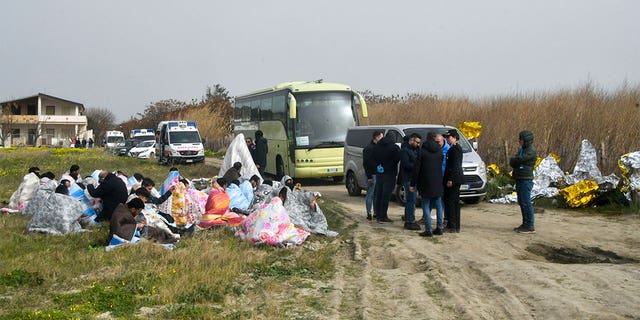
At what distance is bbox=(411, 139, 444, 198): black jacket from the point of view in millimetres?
10508

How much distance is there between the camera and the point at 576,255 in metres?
9.32

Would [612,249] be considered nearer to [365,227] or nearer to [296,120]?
[365,227]

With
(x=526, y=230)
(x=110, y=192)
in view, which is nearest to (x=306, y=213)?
(x=110, y=192)

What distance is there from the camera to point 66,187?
488 inches

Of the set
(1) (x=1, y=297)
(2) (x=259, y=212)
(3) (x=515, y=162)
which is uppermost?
(3) (x=515, y=162)

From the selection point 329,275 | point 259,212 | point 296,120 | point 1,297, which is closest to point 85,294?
point 1,297

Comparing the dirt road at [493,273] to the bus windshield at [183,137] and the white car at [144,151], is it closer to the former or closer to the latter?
the bus windshield at [183,137]

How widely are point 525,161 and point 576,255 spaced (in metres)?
1.97

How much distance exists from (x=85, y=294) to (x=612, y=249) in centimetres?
747

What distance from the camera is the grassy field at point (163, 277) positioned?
21.3ft

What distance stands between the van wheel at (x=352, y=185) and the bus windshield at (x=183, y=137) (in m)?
17.9

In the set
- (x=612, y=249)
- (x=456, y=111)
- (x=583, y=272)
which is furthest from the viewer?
(x=456, y=111)

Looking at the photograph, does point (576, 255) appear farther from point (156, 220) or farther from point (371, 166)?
point (156, 220)

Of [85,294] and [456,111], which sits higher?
[456,111]
